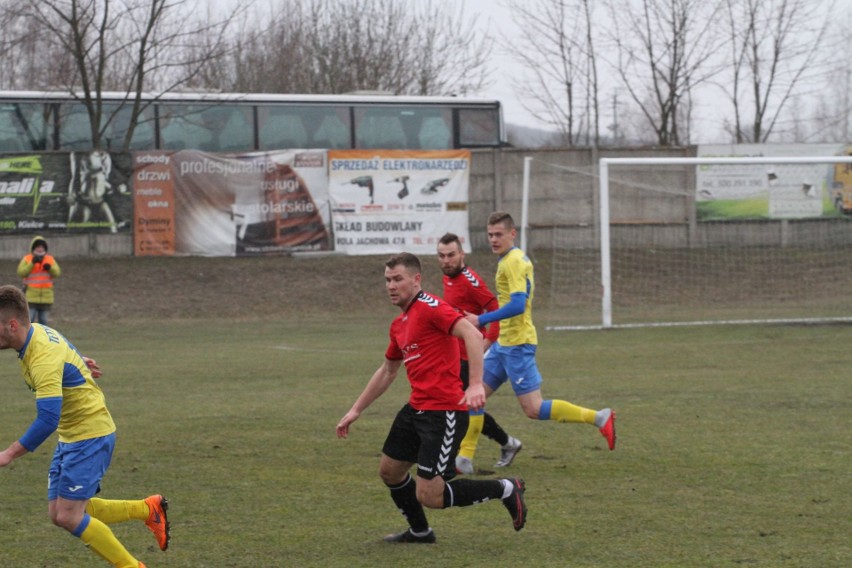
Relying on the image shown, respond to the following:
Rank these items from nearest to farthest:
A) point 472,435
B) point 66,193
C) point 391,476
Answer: point 391,476, point 472,435, point 66,193

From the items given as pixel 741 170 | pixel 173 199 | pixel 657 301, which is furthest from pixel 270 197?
pixel 741 170

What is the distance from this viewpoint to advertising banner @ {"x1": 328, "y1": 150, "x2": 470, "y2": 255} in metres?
28.9

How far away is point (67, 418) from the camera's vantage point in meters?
6.07

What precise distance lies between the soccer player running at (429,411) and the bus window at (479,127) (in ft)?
81.5

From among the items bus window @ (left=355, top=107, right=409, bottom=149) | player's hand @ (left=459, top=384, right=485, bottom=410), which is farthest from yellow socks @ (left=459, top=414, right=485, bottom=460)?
bus window @ (left=355, top=107, right=409, bottom=149)

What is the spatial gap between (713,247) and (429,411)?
22032 millimetres

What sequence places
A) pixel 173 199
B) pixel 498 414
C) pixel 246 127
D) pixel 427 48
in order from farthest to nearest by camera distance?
1. pixel 427 48
2. pixel 246 127
3. pixel 173 199
4. pixel 498 414

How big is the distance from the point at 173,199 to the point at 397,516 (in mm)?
21432

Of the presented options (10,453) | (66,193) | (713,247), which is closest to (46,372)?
(10,453)

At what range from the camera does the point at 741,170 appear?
28.4 metres

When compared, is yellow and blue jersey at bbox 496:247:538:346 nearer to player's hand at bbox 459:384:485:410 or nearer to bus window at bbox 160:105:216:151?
Answer: player's hand at bbox 459:384:485:410

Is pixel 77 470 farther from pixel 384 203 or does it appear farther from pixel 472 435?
pixel 384 203

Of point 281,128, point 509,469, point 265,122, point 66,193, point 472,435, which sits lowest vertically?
point 509,469

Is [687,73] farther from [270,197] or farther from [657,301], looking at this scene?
[270,197]
